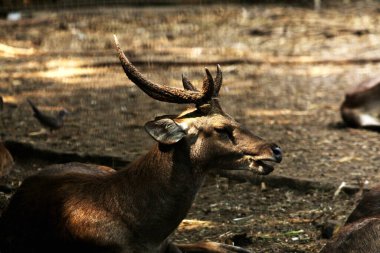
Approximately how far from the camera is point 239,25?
14852 millimetres

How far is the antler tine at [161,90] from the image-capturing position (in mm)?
5023

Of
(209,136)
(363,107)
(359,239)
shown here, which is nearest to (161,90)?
(209,136)

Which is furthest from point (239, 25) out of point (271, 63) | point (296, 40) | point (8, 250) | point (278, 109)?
point (8, 250)

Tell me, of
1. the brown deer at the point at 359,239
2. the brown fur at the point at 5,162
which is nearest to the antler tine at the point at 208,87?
the brown deer at the point at 359,239

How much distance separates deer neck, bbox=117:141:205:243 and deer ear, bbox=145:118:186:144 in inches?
4.4

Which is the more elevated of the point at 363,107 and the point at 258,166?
the point at 258,166

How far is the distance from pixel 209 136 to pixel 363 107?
4644 millimetres

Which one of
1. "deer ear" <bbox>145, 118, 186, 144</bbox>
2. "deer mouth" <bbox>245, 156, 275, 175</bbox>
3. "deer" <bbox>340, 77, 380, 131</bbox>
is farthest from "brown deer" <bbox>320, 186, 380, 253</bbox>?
"deer" <bbox>340, 77, 380, 131</bbox>

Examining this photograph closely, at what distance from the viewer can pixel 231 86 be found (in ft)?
37.0

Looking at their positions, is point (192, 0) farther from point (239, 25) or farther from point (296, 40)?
point (296, 40)

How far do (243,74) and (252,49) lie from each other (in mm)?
1413

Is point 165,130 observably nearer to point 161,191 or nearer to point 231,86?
point 161,191

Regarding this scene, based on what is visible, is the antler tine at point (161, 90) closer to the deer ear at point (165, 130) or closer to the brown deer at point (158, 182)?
the brown deer at point (158, 182)

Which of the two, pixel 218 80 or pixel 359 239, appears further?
pixel 218 80
